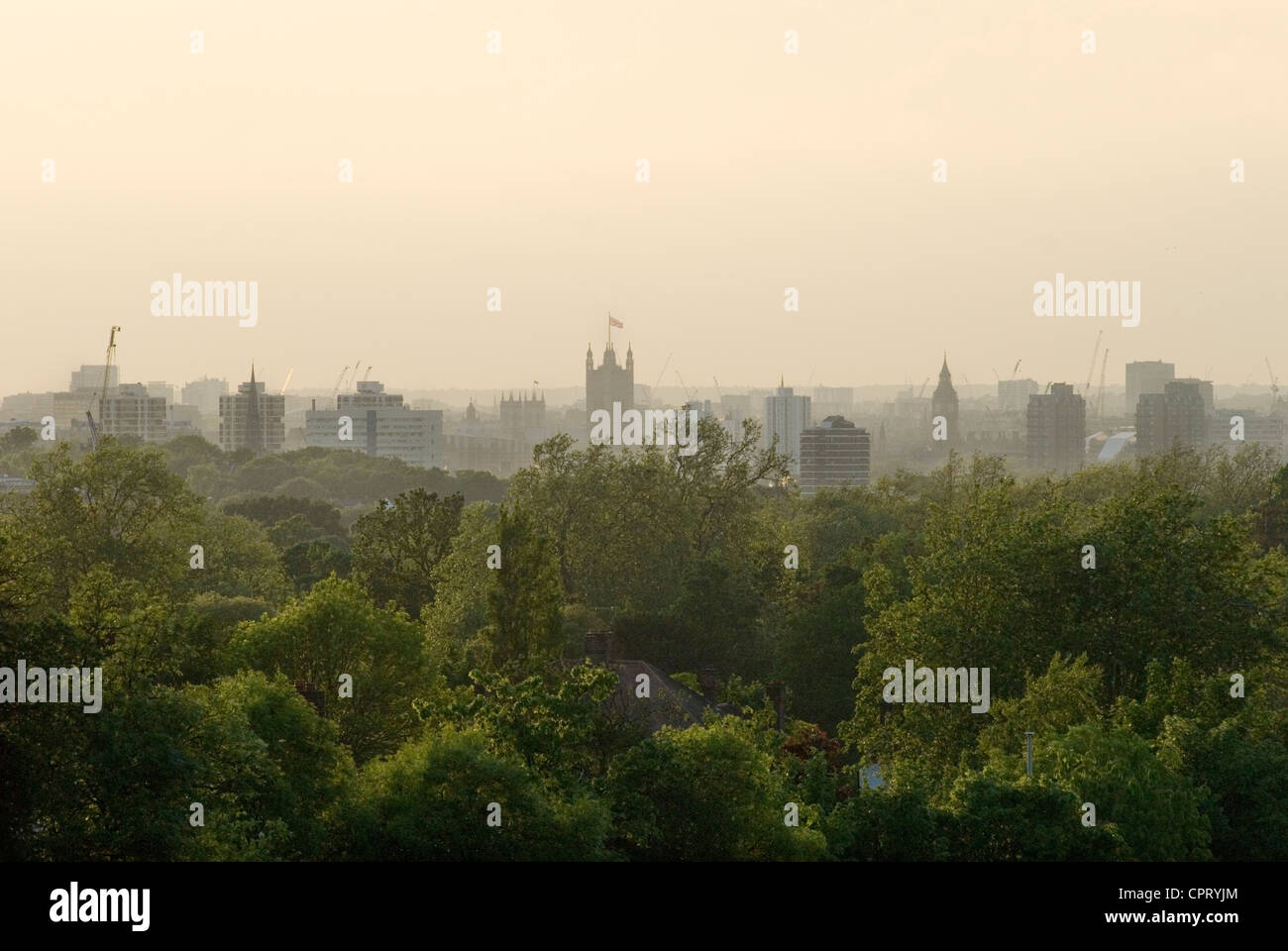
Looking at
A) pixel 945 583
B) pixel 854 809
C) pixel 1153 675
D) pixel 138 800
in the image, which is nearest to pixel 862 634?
pixel 945 583

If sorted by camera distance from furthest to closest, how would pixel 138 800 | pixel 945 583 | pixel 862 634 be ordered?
pixel 862 634 → pixel 945 583 → pixel 138 800

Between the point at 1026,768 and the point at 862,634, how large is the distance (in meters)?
30.0

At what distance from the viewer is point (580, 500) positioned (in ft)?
283

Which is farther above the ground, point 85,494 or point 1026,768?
point 85,494

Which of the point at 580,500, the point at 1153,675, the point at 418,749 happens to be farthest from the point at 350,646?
the point at 580,500

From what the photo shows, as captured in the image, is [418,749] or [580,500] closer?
[418,749]

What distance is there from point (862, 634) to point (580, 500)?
22.5 meters

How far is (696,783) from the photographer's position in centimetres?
3238

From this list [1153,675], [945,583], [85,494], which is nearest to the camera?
[1153,675]
